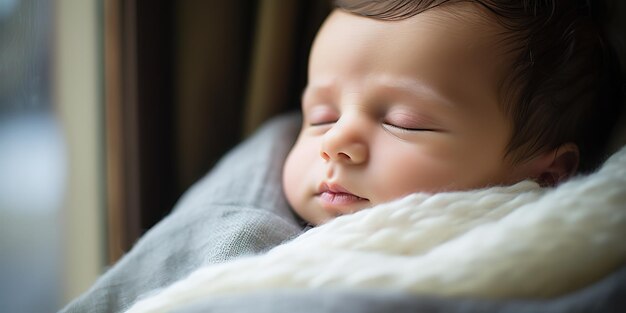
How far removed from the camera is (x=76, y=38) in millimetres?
992

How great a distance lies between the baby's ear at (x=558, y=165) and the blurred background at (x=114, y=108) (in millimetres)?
285

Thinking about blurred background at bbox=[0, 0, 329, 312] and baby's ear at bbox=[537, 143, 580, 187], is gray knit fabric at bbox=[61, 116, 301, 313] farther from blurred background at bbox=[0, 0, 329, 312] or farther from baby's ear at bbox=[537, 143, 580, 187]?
baby's ear at bbox=[537, 143, 580, 187]

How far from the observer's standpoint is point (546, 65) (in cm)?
79

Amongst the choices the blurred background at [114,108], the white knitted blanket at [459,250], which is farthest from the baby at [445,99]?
the blurred background at [114,108]

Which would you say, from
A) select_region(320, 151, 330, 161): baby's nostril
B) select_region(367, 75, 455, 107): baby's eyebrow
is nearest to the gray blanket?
select_region(320, 151, 330, 161): baby's nostril

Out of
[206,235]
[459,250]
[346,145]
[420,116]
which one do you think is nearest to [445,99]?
[420,116]

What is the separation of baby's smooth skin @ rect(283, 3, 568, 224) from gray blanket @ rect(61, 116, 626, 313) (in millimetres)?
110

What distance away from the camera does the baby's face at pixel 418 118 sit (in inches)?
29.1

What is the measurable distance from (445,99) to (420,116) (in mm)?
39

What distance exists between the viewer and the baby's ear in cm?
82

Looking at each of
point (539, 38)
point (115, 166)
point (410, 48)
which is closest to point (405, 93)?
point (410, 48)

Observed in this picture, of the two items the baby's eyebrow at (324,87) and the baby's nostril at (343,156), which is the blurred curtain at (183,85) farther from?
the baby's nostril at (343,156)

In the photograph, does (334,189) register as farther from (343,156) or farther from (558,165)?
(558,165)

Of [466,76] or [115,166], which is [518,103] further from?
[115,166]
